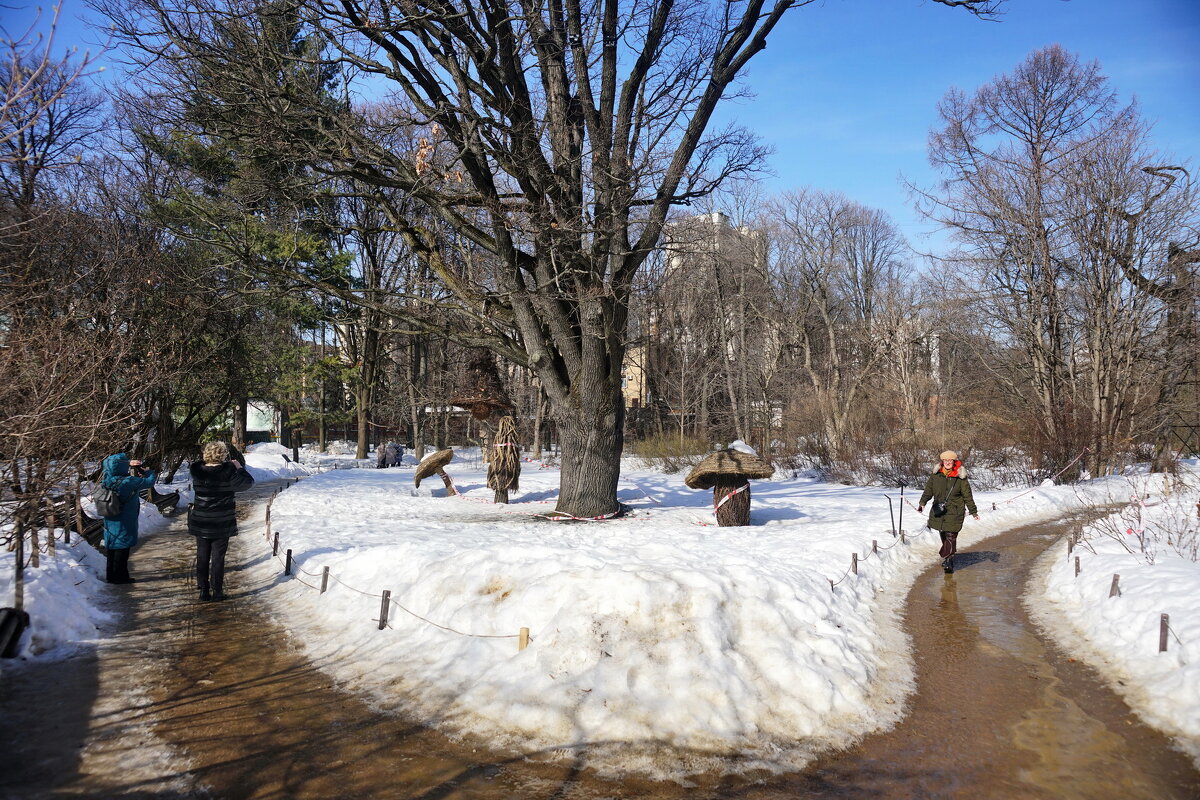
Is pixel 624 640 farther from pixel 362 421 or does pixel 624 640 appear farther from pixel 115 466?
pixel 362 421

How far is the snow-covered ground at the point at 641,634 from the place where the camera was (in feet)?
18.1

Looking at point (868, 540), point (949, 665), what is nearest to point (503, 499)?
point (868, 540)

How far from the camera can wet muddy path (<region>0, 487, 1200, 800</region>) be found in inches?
182

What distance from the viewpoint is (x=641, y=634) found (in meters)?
6.46

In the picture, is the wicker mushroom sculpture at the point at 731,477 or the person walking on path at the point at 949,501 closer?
the person walking on path at the point at 949,501

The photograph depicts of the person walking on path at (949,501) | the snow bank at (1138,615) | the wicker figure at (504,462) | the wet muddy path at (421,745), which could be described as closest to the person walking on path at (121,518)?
the wet muddy path at (421,745)

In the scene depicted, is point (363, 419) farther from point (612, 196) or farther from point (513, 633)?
point (513, 633)

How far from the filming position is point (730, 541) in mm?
11797

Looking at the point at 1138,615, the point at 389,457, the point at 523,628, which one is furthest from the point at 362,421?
the point at 1138,615

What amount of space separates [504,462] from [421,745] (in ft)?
40.1

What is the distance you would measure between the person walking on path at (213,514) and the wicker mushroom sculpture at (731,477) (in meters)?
7.89

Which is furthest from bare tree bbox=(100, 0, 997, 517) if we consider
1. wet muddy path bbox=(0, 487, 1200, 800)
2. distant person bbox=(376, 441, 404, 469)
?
distant person bbox=(376, 441, 404, 469)

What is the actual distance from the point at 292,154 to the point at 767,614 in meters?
10.4

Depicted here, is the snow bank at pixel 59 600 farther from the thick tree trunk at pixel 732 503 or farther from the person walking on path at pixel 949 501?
the person walking on path at pixel 949 501
